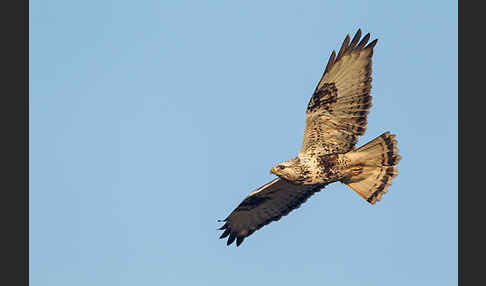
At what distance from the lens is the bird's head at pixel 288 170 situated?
415 inches

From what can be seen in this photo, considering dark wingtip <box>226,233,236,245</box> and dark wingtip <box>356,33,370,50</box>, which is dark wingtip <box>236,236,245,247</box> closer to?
dark wingtip <box>226,233,236,245</box>

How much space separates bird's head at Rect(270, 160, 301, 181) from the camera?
415 inches

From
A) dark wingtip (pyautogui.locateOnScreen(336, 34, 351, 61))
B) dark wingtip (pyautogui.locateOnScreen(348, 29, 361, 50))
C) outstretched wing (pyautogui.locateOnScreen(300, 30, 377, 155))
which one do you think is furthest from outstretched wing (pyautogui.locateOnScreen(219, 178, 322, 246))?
dark wingtip (pyautogui.locateOnScreen(348, 29, 361, 50))

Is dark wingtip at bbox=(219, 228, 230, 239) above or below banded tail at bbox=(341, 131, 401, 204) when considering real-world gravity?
below

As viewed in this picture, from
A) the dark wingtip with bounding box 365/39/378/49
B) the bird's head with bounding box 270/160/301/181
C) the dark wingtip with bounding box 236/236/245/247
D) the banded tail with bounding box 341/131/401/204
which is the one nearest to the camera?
the bird's head with bounding box 270/160/301/181

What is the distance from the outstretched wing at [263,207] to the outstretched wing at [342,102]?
49.4 inches

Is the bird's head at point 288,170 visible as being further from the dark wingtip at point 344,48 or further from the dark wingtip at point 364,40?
the dark wingtip at point 364,40

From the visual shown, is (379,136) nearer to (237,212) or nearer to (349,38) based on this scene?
(349,38)

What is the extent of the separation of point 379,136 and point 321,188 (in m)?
1.60

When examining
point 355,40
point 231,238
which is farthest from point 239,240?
point 355,40

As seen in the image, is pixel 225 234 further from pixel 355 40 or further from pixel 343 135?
pixel 355 40

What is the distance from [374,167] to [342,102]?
3.63 feet

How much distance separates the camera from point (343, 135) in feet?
35.6

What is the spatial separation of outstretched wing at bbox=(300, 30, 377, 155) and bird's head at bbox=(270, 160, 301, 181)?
0.38 meters
